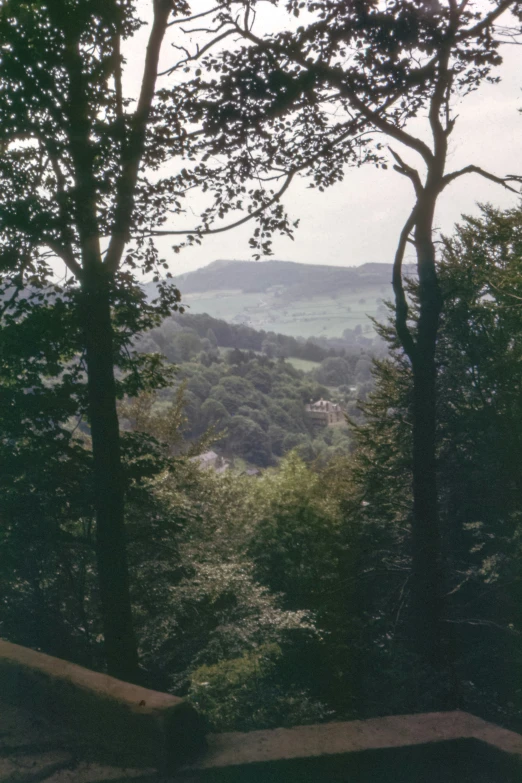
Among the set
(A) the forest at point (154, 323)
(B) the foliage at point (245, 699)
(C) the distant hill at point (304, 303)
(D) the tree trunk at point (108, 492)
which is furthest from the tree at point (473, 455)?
(C) the distant hill at point (304, 303)

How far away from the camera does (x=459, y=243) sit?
21.6 m

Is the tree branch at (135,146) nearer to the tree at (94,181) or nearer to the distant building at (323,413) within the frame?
the tree at (94,181)

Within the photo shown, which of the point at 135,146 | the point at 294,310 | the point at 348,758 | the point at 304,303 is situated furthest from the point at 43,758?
the point at 304,303

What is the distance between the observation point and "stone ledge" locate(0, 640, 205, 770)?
8.03 ft

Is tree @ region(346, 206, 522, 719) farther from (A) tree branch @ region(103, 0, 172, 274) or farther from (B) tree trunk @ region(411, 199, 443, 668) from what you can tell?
(A) tree branch @ region(103, 0, 172, 274)

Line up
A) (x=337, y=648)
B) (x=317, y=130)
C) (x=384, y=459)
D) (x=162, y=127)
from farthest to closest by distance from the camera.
Result: 1. (x=384, y=459)
2. (x=337, y=648)
3. (x=317, y=130)
4. (x=162, y=127)

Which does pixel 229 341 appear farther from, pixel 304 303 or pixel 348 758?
pixel 348 758

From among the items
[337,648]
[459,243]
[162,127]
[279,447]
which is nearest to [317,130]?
[162,127]

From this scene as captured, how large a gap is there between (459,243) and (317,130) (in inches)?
615

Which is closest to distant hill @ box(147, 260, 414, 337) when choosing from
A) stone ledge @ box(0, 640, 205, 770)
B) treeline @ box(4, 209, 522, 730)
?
treeline @ box(4, 209, 522, 730)

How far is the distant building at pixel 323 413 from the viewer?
305ft

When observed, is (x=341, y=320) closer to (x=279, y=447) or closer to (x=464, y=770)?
(x=279, y=447)

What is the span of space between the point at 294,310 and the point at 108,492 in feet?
619

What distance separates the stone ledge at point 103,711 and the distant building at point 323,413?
89154 millimetres
